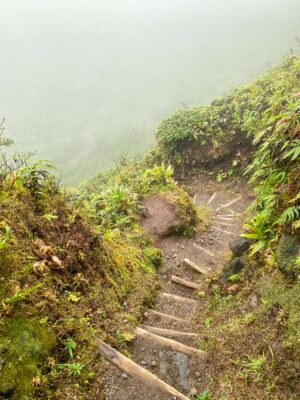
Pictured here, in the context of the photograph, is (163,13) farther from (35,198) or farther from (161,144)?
(35,198)

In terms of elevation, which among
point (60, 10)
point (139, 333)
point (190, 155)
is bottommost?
point (139, 333)

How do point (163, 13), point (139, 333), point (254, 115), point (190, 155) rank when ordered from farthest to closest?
point (163, 13) < point (190, 155) < point (254, 115) < point (139, 333)

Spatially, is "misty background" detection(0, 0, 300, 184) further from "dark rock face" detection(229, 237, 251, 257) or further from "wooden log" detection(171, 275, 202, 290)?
"dark rock face" detection(229, 237, 251, 257)

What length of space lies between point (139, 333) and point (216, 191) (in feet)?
30.5

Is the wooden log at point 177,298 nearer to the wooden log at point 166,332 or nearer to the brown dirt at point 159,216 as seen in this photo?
the wooden log at point 166,332

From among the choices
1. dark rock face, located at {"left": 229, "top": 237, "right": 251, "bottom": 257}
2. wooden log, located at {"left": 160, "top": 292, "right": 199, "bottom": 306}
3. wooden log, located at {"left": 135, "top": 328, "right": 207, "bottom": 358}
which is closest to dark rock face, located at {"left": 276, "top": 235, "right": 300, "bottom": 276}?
dark rock face, located at {"left": 229, "top": 237, "right": 251, "bottom": 257}

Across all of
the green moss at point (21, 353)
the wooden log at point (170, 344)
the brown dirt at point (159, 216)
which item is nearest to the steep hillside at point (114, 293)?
the green moss at point (21, 353)

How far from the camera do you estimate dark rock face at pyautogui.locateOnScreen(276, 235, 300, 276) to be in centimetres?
437

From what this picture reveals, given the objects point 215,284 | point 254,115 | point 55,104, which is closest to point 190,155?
point 254,115

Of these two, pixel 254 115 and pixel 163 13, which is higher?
pixel 163 13

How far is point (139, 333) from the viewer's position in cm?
497

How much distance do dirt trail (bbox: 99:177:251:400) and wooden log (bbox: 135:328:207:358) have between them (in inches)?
0.8

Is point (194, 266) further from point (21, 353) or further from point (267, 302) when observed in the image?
point (21, 353)

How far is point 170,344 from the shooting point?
4.82m
